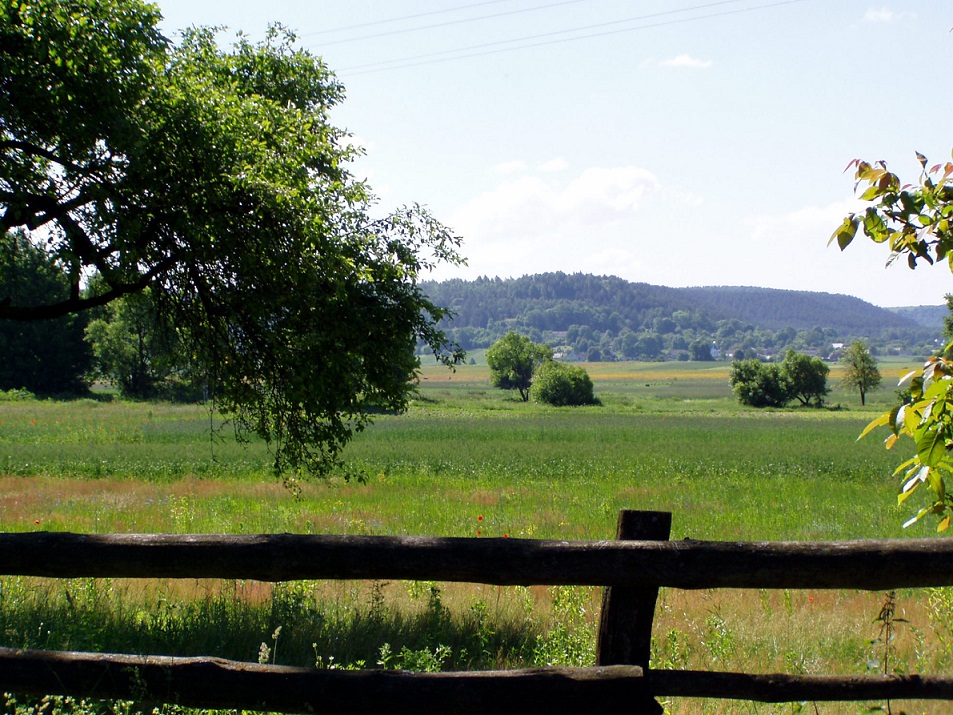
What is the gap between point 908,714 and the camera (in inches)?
185

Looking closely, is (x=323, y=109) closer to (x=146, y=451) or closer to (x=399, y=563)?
(x=399, y=563)

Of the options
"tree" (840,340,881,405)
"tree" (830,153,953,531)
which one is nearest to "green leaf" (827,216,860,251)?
"tree" (830,153,953,531)

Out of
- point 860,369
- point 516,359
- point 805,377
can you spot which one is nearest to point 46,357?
point 516,359

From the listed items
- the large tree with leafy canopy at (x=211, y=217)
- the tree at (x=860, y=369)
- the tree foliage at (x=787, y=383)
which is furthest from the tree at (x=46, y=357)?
the tree at (x=860, y=369)

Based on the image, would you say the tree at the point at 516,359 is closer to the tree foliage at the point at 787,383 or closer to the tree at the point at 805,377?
the tree foliage at the point at 787,383

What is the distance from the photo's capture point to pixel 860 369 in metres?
94.9

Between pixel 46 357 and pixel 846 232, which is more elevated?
pixel 846 232

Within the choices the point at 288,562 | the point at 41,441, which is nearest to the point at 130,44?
the point at 288,562

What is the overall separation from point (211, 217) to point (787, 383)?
312ft

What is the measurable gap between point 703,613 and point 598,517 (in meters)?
7.81

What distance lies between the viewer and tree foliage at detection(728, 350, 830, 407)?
9375cm

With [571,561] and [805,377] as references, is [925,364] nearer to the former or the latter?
[571,561]

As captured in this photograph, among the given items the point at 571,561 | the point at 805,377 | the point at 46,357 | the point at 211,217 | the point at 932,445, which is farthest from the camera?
the point at 805,377

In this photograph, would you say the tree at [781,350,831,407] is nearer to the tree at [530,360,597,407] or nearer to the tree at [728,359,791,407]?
the tree at [728,359,791,407]
